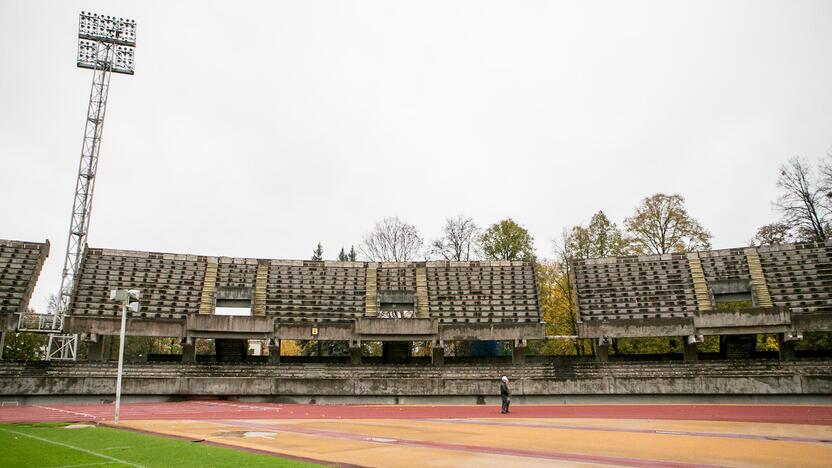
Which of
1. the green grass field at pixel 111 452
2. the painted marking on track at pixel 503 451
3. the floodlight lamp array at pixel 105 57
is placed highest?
the floodlight lamp array at pixel 105 57

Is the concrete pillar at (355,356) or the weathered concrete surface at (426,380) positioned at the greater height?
the concrete pillar at (355,356)

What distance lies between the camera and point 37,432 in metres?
12.9

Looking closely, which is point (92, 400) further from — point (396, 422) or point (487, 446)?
point (487, 446)

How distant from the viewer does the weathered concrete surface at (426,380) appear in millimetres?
26406

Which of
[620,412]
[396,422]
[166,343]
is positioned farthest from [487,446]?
[166,343]

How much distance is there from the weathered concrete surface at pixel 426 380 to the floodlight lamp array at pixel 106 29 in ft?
88.1

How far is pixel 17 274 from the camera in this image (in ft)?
111

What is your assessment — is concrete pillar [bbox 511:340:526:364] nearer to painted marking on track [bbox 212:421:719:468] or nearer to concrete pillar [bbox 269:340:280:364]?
concrete pillar [bbox 269:340:280:364]

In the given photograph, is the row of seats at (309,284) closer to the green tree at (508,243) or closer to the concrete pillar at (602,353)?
the concrete pillar at (602,353)

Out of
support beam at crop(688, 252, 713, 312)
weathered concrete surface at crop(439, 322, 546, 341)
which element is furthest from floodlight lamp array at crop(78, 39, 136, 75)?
support beam at crop(688, 252, 713, 312)

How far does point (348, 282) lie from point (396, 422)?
898 inches

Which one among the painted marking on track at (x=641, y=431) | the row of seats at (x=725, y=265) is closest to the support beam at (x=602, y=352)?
the row of seats at (x=725, y=265)

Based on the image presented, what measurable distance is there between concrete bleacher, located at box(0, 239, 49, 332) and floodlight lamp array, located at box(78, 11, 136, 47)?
17.7 meters

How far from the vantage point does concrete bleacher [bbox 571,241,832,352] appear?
3195 centimetres
